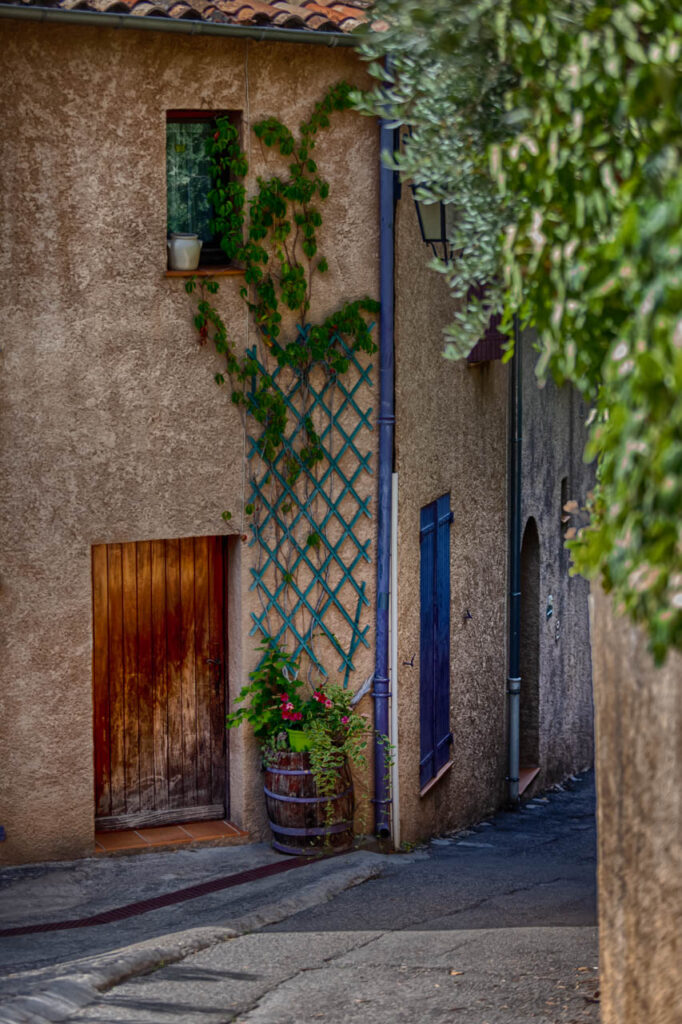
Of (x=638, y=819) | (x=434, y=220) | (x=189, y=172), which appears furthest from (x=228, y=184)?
(x=638, y=819)

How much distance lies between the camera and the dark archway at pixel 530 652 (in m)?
13.6

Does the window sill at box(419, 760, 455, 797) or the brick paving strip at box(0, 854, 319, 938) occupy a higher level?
the window sill at box(419, 760, 455, 797)

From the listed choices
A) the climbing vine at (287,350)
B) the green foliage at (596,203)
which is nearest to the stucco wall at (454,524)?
the climbing vine at (287,350)

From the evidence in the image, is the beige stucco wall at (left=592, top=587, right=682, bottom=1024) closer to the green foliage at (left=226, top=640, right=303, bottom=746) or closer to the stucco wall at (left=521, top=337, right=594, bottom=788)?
the green foliage at (left=226, top=640, right=303, bottom=746)

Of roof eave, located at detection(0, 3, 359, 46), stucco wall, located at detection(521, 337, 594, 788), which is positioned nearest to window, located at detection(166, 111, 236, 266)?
roof eave, located at detection(0, 3, 359, 46)

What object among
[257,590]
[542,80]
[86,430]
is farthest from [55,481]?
[542,80]

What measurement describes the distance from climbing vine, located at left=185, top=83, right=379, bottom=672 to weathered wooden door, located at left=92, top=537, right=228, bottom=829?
1.54ft

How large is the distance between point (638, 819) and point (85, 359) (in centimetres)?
508

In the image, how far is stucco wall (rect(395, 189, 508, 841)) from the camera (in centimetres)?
947

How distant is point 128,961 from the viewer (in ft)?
20.0

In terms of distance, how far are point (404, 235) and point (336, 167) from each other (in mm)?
682

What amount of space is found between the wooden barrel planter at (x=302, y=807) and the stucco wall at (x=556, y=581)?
189 inches

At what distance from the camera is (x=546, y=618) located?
45.7 ft

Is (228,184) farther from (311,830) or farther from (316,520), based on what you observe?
(311,830)
